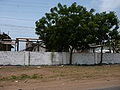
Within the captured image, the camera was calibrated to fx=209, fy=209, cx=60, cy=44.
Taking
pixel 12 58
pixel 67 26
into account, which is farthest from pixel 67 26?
pixel 12 58

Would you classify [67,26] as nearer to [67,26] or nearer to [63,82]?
[67,26]

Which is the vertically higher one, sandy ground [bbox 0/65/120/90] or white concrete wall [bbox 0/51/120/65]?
white concrete wall [bbox 0/51/120/65]

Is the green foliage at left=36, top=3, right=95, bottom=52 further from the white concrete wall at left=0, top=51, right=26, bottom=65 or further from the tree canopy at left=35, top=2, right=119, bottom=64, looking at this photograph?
the white concrete wall at left=0, top=51, right=26, bottom=65

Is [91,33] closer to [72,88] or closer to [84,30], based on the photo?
[84,30]

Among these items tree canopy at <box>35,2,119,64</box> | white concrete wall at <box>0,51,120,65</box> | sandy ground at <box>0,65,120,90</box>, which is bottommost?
sandy ground at <box>0,65,120,90</box>

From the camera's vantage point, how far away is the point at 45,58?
89.1 feet

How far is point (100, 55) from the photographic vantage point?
32.3 meters

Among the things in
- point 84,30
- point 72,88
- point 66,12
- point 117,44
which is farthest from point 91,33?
point 72,88

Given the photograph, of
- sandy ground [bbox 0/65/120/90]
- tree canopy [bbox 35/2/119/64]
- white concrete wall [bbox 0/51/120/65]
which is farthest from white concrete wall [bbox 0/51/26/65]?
sandy ground [bbox 0/65/120/90]

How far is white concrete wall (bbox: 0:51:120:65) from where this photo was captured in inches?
986

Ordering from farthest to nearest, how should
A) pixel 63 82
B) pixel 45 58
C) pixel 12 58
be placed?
pixel 45 58 → pixel 12 58 → pixel 63 82

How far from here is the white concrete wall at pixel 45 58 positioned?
2505cm

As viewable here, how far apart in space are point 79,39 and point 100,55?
6.91 metres

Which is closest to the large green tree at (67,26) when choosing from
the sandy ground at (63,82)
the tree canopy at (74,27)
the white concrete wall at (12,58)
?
the tree canopy at (74,27)
